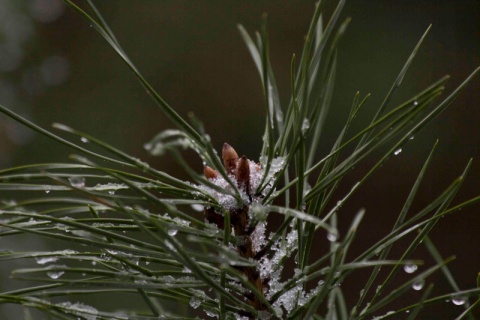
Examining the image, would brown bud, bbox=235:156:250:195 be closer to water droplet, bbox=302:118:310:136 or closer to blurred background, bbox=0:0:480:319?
water droplet, bbox=302:118:310:136

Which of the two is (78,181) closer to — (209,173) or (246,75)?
(209,173)

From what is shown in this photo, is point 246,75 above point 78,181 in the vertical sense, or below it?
above

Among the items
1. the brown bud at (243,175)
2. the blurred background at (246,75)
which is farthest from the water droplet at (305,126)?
the blurred background at (246,75)

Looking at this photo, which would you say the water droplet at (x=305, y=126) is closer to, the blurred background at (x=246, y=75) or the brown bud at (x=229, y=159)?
the brown bud at (x=229, y=159)

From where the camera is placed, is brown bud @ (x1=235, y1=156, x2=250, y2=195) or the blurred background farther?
the blurred background

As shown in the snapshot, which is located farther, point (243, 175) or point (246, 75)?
point (246, 75)

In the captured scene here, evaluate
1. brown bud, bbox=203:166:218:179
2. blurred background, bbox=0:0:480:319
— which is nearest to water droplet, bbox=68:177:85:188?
brown bud, bbox=203:166:218:179

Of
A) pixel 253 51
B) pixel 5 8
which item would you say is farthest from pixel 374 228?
pixel 253 51

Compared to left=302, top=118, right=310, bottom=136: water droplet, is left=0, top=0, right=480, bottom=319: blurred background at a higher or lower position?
higher

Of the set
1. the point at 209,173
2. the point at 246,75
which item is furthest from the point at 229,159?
the point at 246,75
